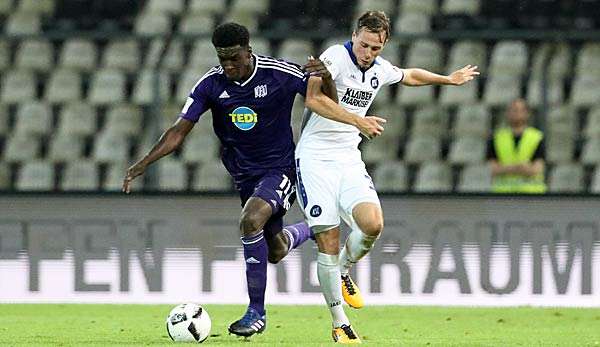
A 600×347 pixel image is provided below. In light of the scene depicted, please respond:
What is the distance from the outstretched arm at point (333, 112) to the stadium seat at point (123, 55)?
5090mm

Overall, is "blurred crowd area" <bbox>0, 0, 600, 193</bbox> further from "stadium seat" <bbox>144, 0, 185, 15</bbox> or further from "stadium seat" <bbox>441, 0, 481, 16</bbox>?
"stadium seat" <bbox>144, 0, 185, 15</bbox>

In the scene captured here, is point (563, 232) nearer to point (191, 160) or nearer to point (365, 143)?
point (365, 143)

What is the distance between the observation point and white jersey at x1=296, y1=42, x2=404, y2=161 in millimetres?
8102

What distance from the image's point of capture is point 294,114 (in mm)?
12344

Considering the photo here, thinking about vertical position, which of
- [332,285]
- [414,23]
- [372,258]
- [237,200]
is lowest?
[372,258]

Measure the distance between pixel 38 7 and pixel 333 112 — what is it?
351 inches

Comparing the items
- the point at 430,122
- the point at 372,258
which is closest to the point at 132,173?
the point at 372,258

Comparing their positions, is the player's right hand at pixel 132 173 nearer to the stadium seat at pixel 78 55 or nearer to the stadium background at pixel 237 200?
the stadium background at pixel 237 200

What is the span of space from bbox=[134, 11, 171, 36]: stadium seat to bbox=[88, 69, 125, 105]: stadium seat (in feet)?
7.27

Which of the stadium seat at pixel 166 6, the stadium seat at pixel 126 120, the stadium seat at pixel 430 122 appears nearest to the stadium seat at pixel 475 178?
the stadium seat at pixel 430 122

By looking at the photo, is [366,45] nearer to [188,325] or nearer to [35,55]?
[188,325]

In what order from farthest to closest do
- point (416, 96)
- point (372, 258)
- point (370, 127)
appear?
point (416, 96)
point (372, 258)
point (370, 127)

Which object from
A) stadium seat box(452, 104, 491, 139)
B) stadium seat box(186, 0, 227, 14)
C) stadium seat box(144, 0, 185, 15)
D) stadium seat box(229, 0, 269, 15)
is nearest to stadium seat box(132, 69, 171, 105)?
stadium seat box(452, 104, 491, 139)

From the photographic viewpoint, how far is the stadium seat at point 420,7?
1498cm
